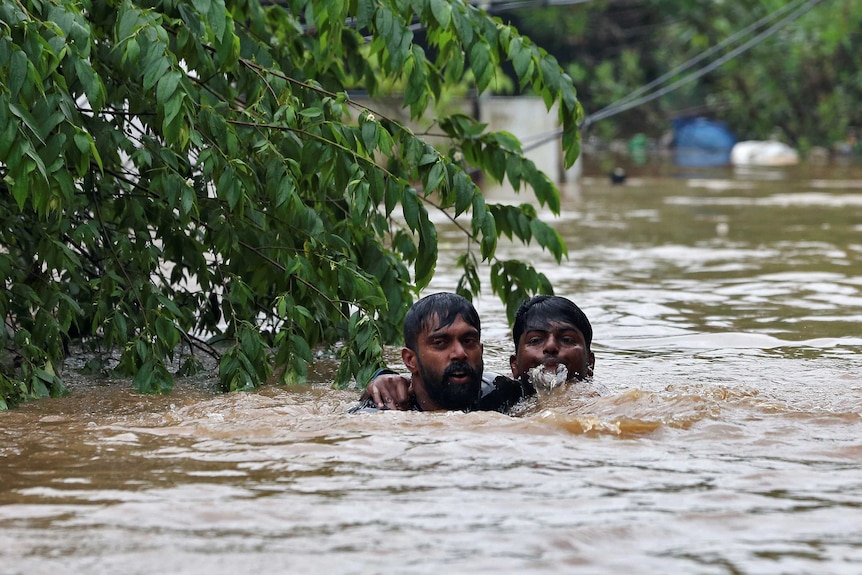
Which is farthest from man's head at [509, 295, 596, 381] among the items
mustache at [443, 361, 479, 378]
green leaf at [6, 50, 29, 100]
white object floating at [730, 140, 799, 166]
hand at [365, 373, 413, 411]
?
white object floating at [730, 140, 799, 166]

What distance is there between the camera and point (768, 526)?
396 centimetres

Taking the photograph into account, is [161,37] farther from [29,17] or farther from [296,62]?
[296,62]

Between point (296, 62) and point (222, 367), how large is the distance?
214cm

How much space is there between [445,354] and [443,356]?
0.01m

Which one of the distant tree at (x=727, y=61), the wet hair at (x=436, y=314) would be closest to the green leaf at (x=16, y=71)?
the wet hair at (x=436, y=314)

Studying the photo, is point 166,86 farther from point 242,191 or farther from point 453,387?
point 453,387

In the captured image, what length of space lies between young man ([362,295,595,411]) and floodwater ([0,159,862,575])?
0.55 ft

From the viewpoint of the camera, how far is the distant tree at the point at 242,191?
6.05 metres

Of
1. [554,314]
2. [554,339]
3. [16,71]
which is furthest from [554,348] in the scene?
[16,71]

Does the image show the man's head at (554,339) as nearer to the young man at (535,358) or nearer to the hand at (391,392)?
the young man at (535,358)

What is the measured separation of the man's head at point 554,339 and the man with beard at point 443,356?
0.34 metres

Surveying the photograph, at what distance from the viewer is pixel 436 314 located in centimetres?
590

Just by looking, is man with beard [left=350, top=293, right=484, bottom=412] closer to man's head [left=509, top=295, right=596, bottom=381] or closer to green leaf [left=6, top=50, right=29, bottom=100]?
man's head [left=509, top=295, right=596, bottom=381]

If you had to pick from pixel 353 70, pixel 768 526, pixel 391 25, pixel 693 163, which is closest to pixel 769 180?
pixel 693 163
